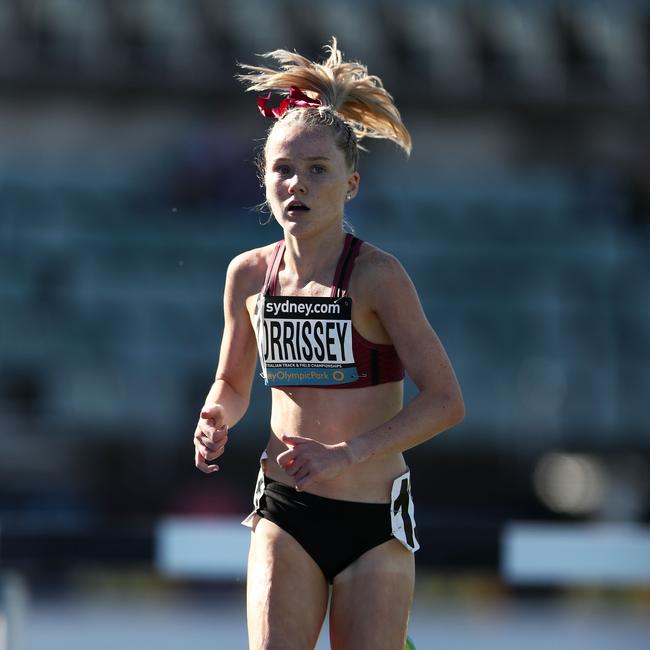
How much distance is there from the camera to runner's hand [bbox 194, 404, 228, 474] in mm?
3609

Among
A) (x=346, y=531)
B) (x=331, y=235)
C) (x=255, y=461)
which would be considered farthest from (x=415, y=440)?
(x=255, y=461)

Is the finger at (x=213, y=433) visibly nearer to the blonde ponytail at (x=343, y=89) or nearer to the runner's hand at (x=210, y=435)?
the runner's hand at (x=210, y=435)

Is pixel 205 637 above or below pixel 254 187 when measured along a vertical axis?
below

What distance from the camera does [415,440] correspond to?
11.6ft

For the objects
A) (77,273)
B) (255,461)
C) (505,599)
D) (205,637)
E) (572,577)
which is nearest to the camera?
(572,577)

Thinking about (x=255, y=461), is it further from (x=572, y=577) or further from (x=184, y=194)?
(x=572, y=577)

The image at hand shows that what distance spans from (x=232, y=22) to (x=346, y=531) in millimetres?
17821

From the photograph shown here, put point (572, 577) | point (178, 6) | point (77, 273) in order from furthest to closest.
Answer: point (178, 6) < point (77, 273) < point (572, 577)

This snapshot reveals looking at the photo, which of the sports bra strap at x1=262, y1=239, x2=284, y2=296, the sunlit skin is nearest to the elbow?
the sunlit skin

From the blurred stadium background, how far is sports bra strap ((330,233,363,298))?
35.1 feet

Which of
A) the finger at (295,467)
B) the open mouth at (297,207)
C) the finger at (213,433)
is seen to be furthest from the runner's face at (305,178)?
the finger at (295,467)

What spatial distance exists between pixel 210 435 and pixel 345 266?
574mm

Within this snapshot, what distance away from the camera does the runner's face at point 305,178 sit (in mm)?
3627

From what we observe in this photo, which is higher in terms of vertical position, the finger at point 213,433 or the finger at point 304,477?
the finger at point 213,433
